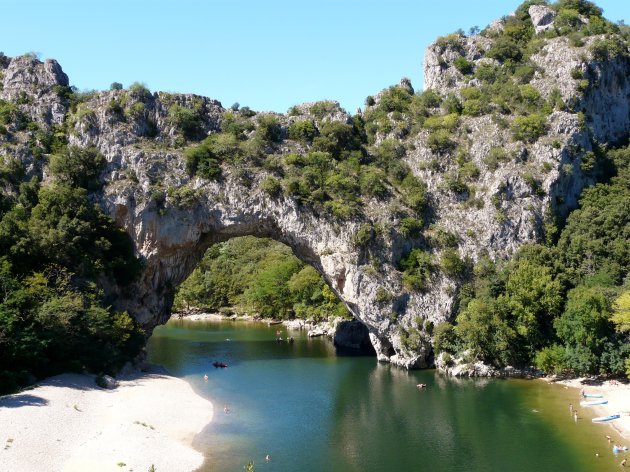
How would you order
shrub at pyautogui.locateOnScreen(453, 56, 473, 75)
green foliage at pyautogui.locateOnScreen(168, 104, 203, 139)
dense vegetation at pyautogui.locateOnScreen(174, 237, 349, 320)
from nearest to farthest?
green foliage at pyautogui.locateOnScreen(168, 104, 203, 139), shrub at pyautogui.locateOnScreen(453, 56, 473, 75), dense vegetation at pyautogui.locateOnScreen(174, 237, 349, 320)

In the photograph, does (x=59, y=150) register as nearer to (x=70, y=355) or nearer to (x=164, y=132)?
(x=164, y=132)

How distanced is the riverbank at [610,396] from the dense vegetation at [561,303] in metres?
1.20

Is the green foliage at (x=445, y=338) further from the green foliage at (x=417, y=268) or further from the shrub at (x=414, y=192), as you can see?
the shrub at (x=414, y=192)

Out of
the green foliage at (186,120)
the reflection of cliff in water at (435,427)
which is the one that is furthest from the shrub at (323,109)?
the reflection of cliff in water at (435,427)

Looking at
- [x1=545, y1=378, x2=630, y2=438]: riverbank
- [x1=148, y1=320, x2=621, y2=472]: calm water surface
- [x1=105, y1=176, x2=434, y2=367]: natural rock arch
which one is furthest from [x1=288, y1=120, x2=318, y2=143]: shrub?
[x1=545, y1=378, x2=630, y2=438]: riverbank

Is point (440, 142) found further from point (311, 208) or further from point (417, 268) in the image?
point (311, 208)

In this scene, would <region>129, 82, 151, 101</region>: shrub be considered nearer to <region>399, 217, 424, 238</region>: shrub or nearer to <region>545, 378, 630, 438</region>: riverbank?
<region>399, 217, 424, 238</region>: shrub

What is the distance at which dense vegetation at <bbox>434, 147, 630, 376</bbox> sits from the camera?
1881 inches

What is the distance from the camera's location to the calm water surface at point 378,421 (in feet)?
106

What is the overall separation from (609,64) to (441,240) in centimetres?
3378

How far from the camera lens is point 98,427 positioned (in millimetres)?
35438

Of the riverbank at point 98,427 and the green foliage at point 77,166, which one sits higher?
the green foliage at point 77,166

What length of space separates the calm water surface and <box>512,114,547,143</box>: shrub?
29346 mm

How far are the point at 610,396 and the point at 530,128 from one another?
107ft
